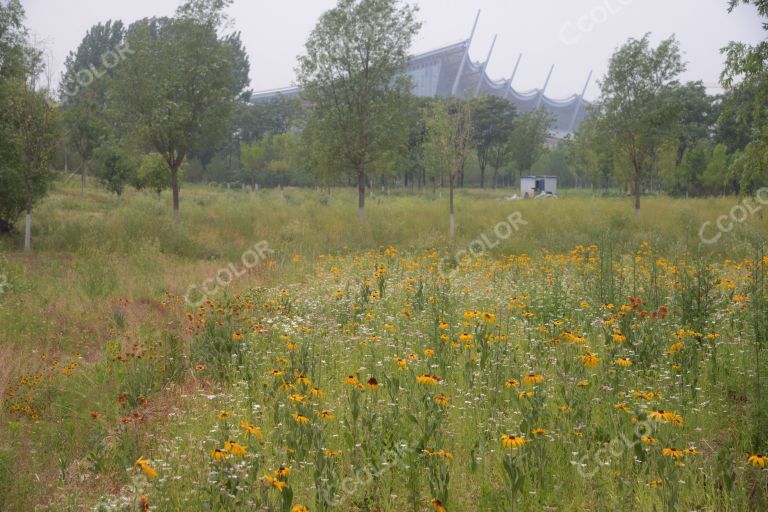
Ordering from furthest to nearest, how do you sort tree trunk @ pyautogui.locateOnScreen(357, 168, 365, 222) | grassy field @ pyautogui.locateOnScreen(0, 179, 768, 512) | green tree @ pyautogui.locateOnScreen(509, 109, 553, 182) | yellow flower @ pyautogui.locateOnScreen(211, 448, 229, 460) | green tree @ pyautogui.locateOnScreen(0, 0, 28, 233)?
green tree @ pyautogui.locateOnScreen(509, 109, 553, 182) → tree trunk @ pyautogui.locateOnScreen(357, 168, 365, 222) → green tree @ pyautogui.locateOnScreen(0, 0, 28, 233) → grassy field @ pyautogui.locateOnScreen(0, 179, 768, 512) → yellow flower @ pyautogui.locateOnScreen(211, 448, 229, 460)

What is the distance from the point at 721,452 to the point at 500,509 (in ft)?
4.65

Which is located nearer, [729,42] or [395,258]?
[729,42]

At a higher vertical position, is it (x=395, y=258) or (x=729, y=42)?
(x=729, y=42)

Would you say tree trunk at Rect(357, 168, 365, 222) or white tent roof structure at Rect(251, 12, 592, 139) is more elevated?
white tent roof structure at Rect(251, 12, 592, 139)

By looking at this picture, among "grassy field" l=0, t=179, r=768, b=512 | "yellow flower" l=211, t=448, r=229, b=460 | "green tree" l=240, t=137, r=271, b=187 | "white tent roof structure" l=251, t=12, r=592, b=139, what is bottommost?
"grassy field" l=0, t=179, r=768, b=512

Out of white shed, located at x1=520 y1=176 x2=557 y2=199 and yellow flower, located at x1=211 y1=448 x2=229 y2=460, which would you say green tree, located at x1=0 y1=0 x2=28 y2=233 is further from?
white shed, located at x1=520 y1=176 x2=557 y2=199

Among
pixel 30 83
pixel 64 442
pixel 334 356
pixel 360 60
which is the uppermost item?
pixel 360 60

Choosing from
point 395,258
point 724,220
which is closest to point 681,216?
point 724,220

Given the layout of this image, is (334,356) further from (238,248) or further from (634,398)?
(238,248)

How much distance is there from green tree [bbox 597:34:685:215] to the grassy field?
15.0 meters

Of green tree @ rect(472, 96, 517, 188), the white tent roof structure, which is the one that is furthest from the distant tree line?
the white tent roof structure

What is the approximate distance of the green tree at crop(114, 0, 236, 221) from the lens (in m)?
20.2

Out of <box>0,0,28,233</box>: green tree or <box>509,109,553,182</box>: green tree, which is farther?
<box>509,109,553,182</box>: green tree

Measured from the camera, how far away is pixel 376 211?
23469mm
